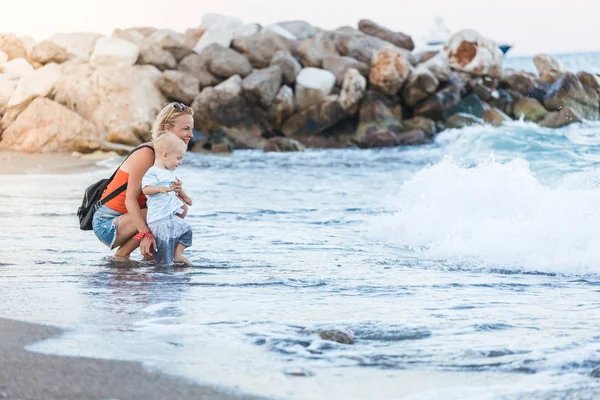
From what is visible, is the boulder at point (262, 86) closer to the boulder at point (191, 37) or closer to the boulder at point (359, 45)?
the boulder at point (191, 37)

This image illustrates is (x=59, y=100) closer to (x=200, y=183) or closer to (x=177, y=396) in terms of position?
(x=200, y=183)

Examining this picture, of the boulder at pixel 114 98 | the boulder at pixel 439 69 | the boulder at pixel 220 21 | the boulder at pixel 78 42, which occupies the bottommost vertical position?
the boulder at pixel 114 98

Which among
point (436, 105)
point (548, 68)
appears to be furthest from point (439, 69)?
point (548, 68)

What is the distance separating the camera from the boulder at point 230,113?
22656 millimetres

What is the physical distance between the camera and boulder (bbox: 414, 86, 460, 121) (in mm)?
25406

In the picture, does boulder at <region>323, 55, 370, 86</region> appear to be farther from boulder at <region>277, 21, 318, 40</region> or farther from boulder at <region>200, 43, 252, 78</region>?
boulder at <region>277, 21, 318, 40</region>

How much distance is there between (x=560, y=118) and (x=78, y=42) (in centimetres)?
1361

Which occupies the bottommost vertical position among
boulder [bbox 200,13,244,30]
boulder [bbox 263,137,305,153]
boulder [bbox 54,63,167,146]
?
boulder [bbox 263,137,305,153]

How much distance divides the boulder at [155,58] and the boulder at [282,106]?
301cm

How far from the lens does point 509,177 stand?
28.7ft

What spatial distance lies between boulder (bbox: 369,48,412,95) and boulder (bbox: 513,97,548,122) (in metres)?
4.28

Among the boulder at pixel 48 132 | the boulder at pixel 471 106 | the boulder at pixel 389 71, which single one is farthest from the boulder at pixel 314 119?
the boulder at pixel 48 132

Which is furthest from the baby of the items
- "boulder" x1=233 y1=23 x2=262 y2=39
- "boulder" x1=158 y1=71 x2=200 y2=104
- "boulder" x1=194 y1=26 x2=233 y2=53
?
"boulder" x1=233 y1=23 x2=262 y2=39

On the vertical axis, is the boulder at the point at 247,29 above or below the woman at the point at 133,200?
above
